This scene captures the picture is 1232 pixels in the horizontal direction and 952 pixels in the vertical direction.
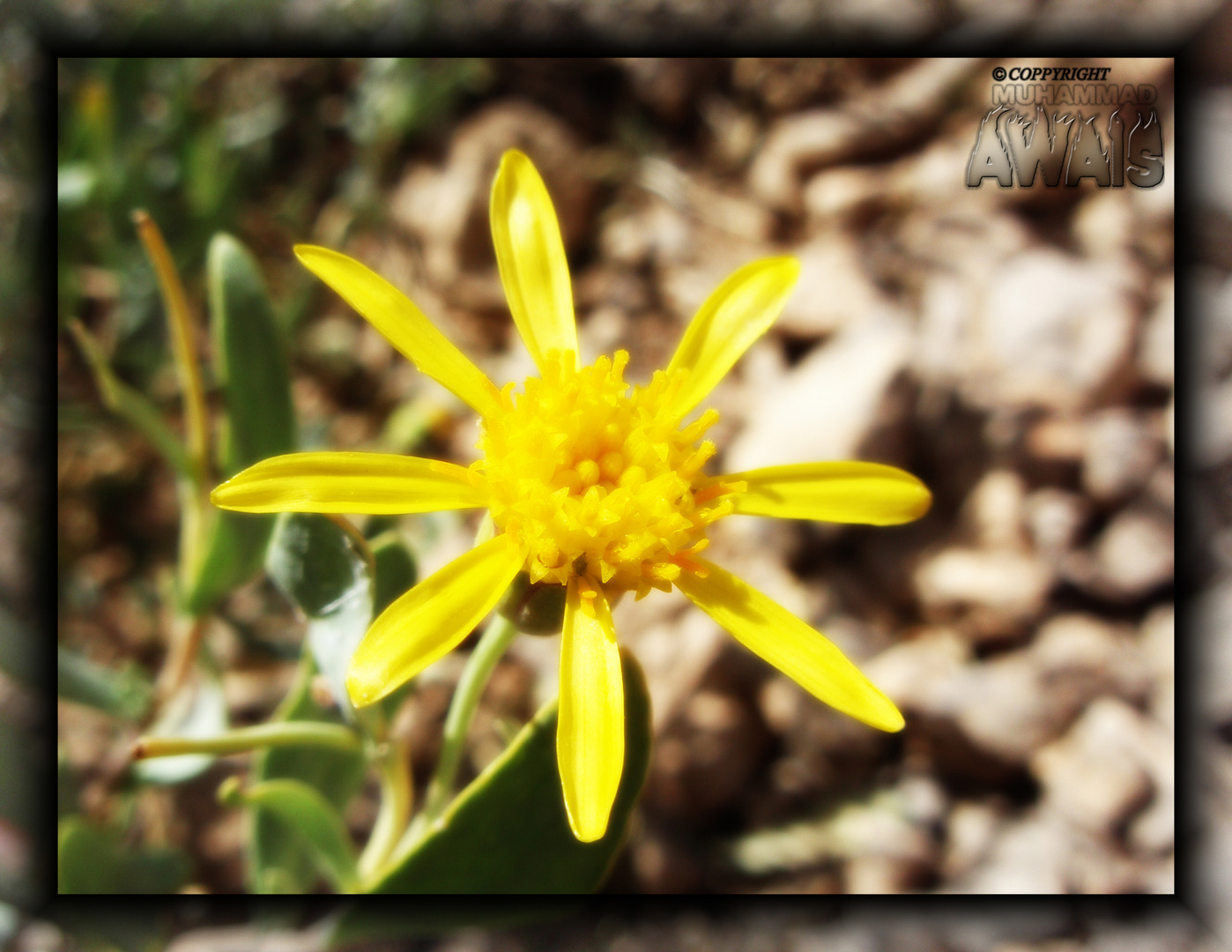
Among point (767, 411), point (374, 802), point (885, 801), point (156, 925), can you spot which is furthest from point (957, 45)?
point (156, 925)

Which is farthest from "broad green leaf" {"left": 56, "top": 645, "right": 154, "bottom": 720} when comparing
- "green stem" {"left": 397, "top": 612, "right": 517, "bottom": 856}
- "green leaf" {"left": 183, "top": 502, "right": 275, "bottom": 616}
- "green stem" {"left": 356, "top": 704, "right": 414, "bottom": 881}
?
"green stem" {"left": 397, "top": 612, "right": 517, "bottom": 856}

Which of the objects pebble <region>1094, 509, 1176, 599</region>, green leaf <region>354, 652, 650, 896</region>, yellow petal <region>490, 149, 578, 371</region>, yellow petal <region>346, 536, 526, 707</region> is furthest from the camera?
pebble <region>1094, 509, 1176, 599</region>

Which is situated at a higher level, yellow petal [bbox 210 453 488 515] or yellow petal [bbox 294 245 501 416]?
yellow petal [bbox 294 245 501 416]

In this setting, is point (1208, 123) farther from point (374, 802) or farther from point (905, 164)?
point (374, 802)

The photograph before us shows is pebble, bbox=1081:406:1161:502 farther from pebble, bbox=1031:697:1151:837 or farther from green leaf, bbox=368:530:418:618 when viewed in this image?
green leaf, bbox=368:530:418:618

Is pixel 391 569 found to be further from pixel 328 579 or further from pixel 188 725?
pixel 188 725

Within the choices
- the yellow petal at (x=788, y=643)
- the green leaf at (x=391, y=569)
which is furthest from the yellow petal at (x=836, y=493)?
the green leaf at (x=391, y=569)

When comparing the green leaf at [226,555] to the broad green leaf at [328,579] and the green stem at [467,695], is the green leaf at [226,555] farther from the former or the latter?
the green stem at [467,695]
